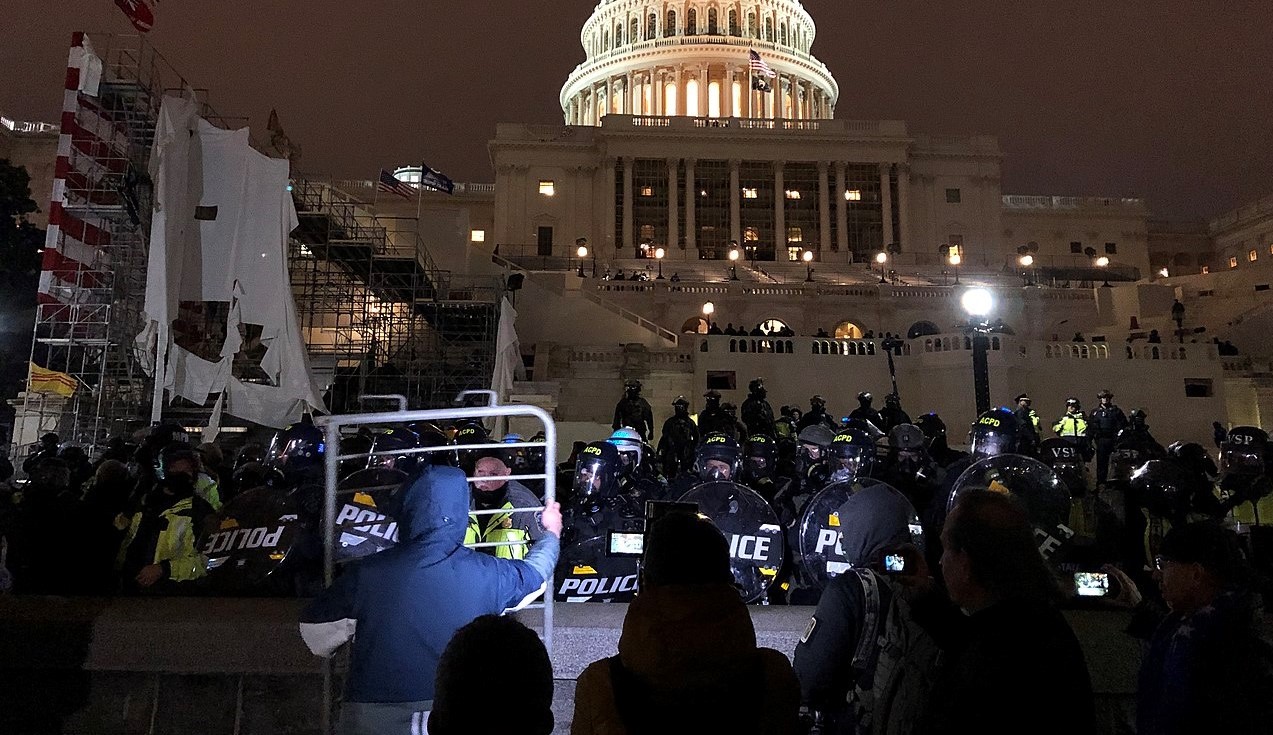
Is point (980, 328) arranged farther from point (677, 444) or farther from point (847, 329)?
point (847, 329)

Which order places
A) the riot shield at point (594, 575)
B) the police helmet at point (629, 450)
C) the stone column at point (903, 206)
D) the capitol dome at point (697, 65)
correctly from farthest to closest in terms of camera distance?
1. the capitol dome at point (697, 65)
2. the stone column at point (903, 206)
3. the police helmet at point (629, 450)
4. the riot shield at point (594, 575)

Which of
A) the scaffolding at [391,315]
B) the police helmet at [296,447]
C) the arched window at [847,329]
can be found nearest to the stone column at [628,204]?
the arched window at [847,329]

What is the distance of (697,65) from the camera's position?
3292 inches

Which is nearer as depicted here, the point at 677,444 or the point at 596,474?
the point at 596,474

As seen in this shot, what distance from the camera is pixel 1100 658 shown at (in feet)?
13.7

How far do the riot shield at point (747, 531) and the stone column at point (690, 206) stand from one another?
54.3m

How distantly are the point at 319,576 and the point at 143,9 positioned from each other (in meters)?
23.5

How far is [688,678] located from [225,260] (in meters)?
9.04

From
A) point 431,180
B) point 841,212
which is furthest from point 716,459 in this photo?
point 841,212

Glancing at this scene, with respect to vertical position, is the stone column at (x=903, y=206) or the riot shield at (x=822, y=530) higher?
the stone column at (x=903, y=206)

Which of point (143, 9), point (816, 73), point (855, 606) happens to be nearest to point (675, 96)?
point (816, 73)

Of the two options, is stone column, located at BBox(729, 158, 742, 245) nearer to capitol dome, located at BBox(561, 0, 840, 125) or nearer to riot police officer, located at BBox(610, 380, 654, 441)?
capitol dome, located at BBox(561, 0, 840, 125)

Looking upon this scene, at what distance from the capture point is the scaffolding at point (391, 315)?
26.0m

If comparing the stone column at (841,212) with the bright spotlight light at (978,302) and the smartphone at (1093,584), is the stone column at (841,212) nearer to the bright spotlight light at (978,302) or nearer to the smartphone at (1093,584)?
the bright spotlight light at (978,302)
